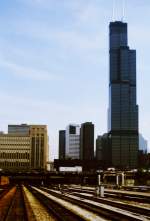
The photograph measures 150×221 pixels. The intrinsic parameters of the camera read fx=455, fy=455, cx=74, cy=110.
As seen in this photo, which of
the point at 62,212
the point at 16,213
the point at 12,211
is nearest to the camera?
the point at 16,213

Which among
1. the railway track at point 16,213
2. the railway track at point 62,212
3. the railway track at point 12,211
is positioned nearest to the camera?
the railway track at point 62,212

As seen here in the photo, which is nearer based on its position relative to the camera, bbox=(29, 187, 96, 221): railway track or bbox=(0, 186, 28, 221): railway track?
bbox=(29, 187, 96, 221): railway track

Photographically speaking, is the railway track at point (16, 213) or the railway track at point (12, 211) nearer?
the railway track at point (16, 213)

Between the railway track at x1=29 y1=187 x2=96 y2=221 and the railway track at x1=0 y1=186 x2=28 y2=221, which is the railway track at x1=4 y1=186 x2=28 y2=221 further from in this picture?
the railway track at x1=29 y1=187 x2=96 y2=221

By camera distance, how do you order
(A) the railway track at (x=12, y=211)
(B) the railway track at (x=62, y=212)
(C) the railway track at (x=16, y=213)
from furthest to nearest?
(A) the railway track at (x=12, y=211)
(C) the railway track at (x=16, y=213)
(B) the railway track at (x=62, y=212)

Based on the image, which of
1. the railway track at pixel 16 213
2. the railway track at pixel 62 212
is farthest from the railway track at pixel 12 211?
the railway track at pixel 62 212

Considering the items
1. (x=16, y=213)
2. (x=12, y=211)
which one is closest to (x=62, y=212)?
(x=16, y=213)

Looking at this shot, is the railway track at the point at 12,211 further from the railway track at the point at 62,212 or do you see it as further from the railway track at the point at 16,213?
the railway track at the point at 62,212

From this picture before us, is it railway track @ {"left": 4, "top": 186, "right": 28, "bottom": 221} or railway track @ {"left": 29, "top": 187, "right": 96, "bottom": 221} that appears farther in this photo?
railway track @ {"left": 4, "top": 186, "right": 28, "bottom": 221}

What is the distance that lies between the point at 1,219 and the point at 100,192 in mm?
44923

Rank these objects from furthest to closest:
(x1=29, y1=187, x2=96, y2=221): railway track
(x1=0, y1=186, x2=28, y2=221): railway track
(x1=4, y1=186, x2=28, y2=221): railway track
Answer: (x1=0, y1=186, x2=28, y2=221): railway track
(x1=4, y1=186, x2=28, y2=221): railway track
(x1=29, y1=187, x2=96, y2=221): railway track

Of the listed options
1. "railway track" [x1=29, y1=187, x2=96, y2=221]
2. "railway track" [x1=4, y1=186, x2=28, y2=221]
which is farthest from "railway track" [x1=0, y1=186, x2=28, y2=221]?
"railway track" [x1=29, y1=187, x2=96, y2=221]

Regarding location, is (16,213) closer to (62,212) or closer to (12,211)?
A: (12,211)

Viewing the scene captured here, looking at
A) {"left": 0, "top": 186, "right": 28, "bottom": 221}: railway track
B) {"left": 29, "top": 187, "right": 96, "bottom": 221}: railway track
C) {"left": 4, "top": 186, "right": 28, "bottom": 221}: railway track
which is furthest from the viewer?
{"left": 0, "top": 186, "right": 28, "bottom": 221}: railway track
